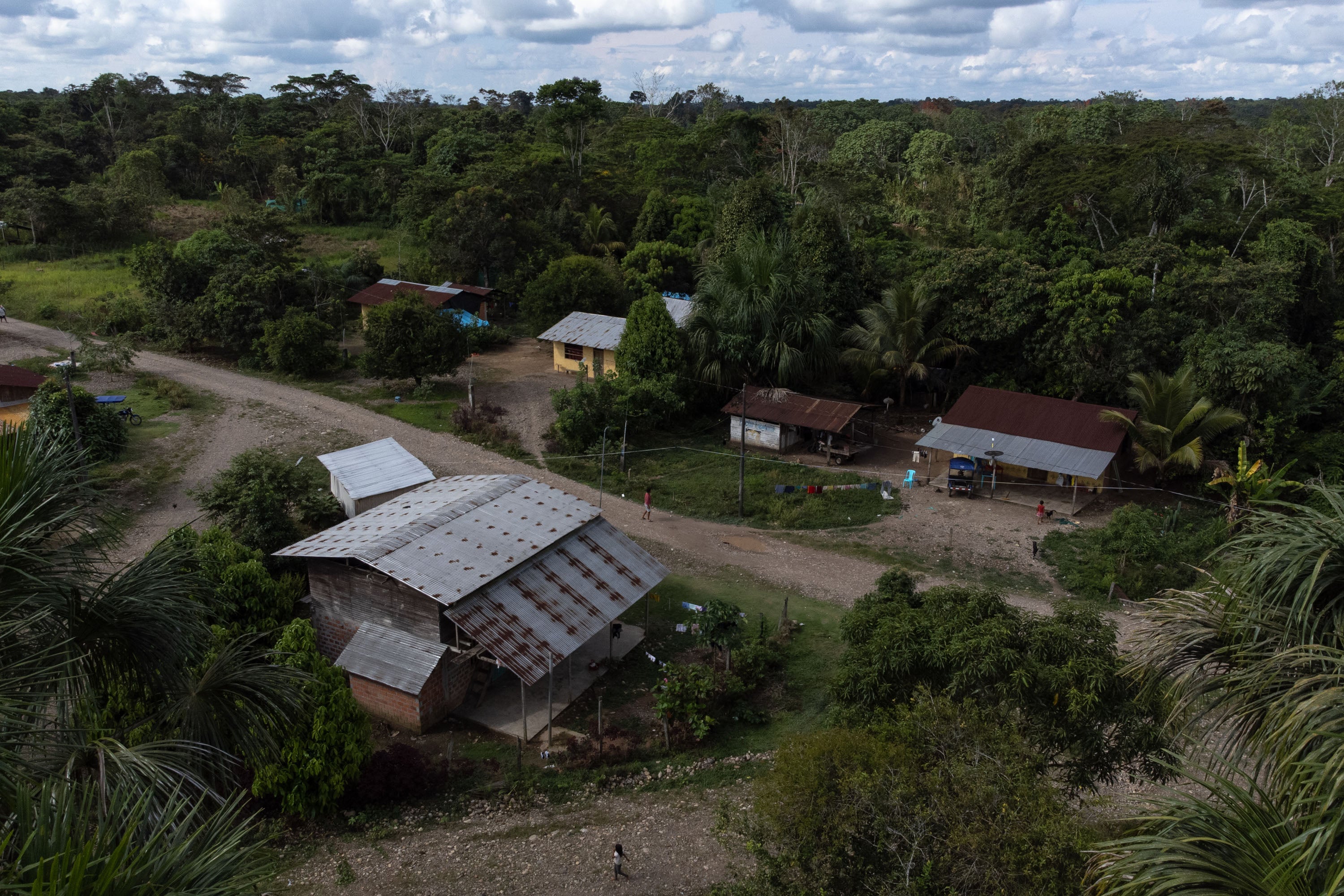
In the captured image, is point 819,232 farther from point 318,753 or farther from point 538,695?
point 318,753

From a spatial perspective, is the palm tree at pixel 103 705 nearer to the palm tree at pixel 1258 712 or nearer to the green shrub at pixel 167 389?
the palm tree at pixel 1258 712

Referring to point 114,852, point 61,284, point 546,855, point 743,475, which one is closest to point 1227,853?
point 114,852

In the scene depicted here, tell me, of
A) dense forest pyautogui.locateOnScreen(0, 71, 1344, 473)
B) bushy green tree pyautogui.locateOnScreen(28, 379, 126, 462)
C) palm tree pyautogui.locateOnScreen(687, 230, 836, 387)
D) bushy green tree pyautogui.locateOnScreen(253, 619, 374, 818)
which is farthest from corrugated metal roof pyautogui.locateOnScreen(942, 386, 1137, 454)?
bushy green tree pyautogui.locateOnScreen(28, 379, 126, 462)

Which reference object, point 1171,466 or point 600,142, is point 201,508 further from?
point 600,142

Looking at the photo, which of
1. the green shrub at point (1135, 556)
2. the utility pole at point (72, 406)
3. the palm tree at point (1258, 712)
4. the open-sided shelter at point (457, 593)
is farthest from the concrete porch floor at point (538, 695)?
the utility pole at point (72, 406)

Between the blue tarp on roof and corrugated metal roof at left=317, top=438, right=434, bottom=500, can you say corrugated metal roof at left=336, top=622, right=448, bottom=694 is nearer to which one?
corrugated metal roof at left=317, top=438, right=434, bottom=500

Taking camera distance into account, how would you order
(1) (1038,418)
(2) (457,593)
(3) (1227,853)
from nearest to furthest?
1. (3) (1227,853)
2. (2) (457,593)
3. (1) (1038,418)
